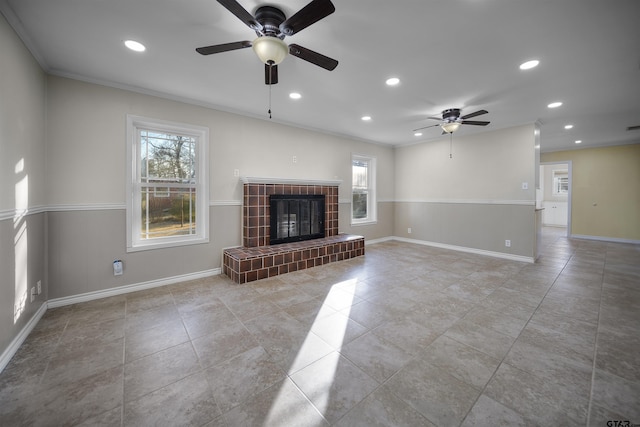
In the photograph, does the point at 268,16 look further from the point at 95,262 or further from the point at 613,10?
the point at 95,262

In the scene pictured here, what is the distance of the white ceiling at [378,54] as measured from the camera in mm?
1788

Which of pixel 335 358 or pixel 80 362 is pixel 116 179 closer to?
pixel 80 362

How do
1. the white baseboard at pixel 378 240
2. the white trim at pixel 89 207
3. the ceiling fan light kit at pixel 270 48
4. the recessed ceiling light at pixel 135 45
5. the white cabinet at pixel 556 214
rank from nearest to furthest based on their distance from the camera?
1. the ceiling fan light kit at pixel 270 48
2. the recessed ceiling light at pixel 135 45
3. the white trim at pixel 89 207
4. the white baseboard at pixel 378 240
5. the white cabinet at pixel 556 214

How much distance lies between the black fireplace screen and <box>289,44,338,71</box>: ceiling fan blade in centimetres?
244

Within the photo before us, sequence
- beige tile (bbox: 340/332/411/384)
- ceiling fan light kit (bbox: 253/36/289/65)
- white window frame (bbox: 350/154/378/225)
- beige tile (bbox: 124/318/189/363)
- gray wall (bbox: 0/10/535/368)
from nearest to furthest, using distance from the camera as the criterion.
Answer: beige tile (bbox: 340/332/411/384)
ceiling fan light kit (bbox: 253/36/289/65)
beige tile (bbox: 124/318/189/363)
gray wall (bbox: 0/10/535/368)
white window frame (bbox: 350/154/378/225)

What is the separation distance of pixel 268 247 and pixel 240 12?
3.04 m

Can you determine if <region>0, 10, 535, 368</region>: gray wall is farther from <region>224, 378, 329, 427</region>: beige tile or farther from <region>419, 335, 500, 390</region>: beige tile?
<region>419, 335, 500, 390</region>: beige tile

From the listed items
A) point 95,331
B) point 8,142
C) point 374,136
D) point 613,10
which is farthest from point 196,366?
point 374,136

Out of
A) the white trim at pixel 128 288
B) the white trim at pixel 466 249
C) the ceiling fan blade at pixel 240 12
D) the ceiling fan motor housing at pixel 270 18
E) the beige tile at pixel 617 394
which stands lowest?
the beige tile at pixel 617 394

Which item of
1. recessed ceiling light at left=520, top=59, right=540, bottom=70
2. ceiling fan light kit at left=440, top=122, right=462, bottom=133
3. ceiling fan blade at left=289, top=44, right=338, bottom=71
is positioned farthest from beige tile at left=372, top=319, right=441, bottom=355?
ceiling fan light kit at left=440, top=122, right=462, bottom=133

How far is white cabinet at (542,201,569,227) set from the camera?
8.92 metres

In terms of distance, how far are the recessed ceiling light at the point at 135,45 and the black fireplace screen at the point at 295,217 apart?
2.36m

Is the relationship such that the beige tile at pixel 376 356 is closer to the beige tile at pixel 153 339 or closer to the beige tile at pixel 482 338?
the beige tile at pixel 482 338

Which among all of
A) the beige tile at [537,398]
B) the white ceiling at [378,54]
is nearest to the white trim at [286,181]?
the white ceiling at [378,54]
